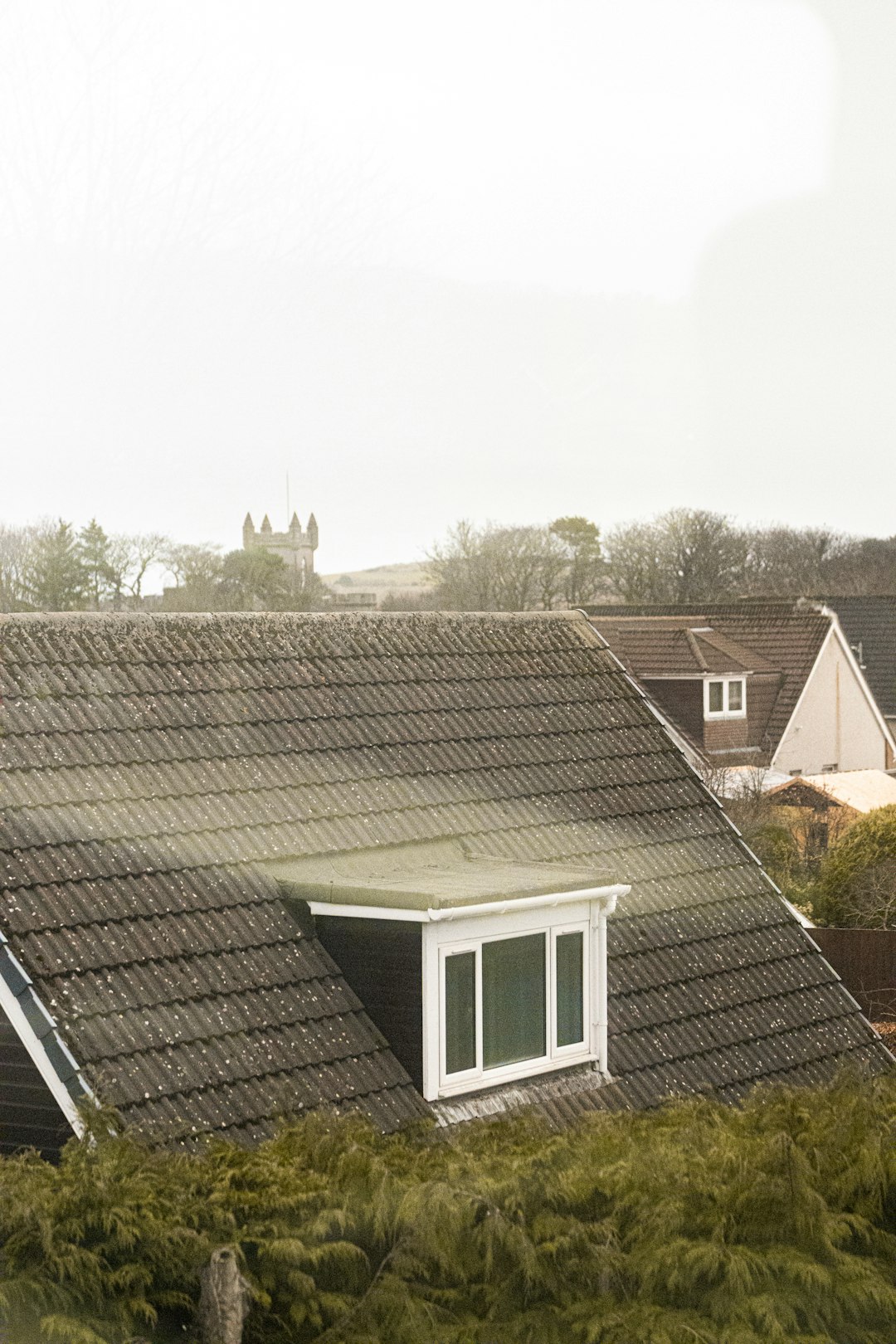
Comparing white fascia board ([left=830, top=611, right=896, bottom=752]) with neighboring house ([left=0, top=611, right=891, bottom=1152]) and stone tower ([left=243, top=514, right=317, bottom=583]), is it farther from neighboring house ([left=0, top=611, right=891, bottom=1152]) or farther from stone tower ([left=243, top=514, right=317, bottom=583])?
neighboring house ([left=0, top=611, right=891, bottom=1152])

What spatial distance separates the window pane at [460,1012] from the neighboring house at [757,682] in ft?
42.8

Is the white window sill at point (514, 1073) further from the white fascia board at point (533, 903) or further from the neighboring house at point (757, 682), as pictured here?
the neighboring house at point (757, 682)

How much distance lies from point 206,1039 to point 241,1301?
1389 millimetres

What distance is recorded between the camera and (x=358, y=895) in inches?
237

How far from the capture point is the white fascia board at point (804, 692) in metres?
20.5

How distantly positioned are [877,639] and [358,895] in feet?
65.0

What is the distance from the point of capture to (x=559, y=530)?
15.1m

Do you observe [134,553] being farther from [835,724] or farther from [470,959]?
[470,959]

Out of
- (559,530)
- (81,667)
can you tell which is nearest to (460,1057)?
(81,667)

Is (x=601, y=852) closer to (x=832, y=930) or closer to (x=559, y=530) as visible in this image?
(x=832, y=930)

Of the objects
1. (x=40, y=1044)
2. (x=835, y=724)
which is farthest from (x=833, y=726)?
(x=40, y=1044)

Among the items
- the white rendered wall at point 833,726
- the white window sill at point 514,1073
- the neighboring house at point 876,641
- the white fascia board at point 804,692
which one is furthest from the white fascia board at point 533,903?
the neighboring house at point 876,641

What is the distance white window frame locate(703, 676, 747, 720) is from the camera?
20016 millimetres

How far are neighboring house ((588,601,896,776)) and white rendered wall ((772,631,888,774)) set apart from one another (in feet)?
0.05
